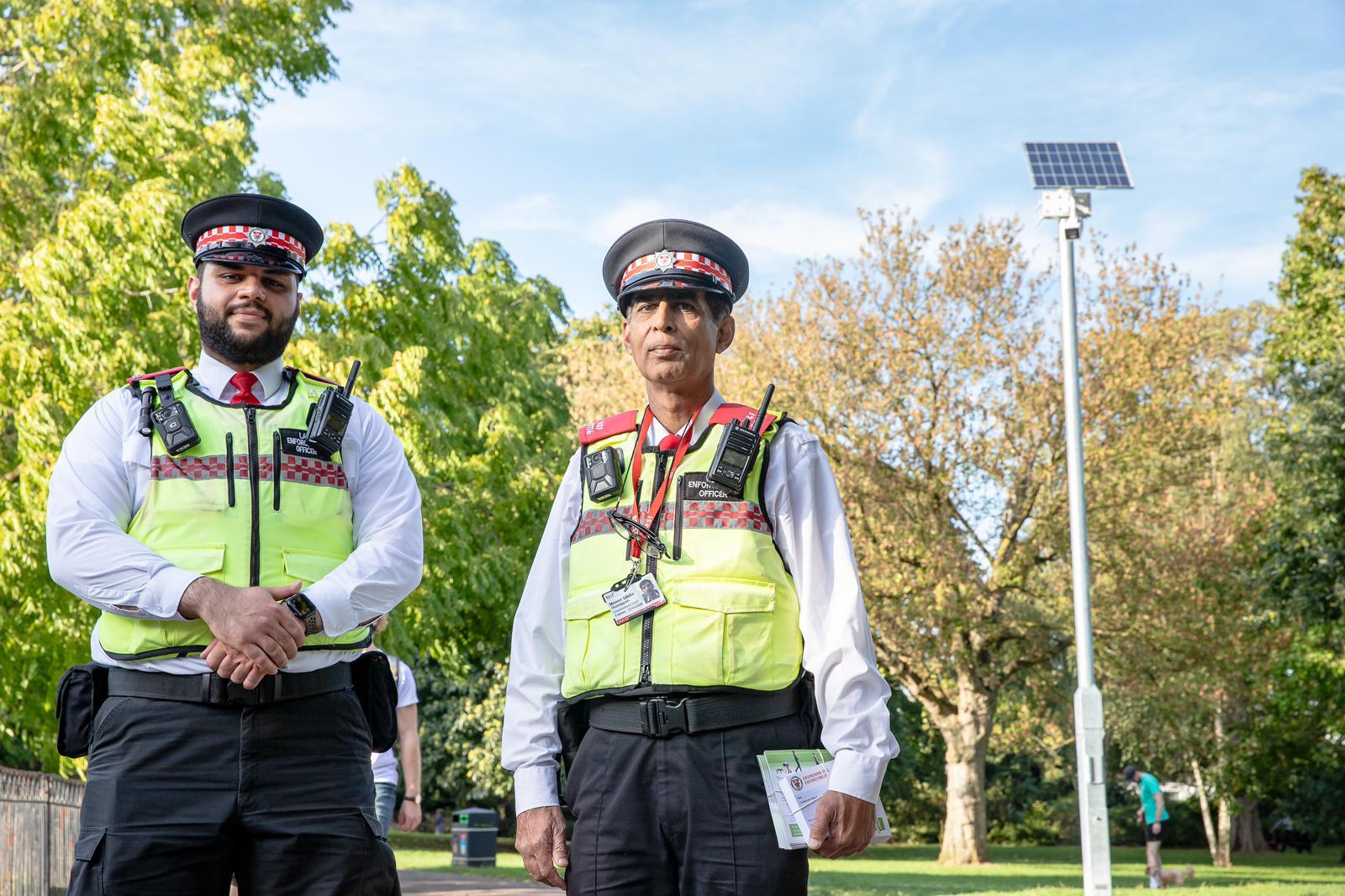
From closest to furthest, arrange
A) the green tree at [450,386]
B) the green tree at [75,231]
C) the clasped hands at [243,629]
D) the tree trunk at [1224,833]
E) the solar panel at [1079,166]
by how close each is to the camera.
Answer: the clasped hands at [243,629] < the green tree at [75,231] < the green tree at [450,386] < the solar panel at [1079,166] < the tree trunk at [1224,833]

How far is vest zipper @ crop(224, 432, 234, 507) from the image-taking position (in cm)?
354

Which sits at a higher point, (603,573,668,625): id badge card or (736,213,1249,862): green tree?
(736,213,1249,862): green tree

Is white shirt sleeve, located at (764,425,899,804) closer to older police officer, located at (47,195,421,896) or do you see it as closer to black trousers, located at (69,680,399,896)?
older police officer, located at (47,195,421,896)

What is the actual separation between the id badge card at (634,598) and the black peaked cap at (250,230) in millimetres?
1294

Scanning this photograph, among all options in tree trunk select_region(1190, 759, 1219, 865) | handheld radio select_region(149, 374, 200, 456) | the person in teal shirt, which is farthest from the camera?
tree trunk select_region(1190, 759, 1219, 865)

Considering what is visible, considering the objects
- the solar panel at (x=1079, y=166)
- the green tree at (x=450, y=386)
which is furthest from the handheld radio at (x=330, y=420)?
the solar panel at (x=1079, y=166)

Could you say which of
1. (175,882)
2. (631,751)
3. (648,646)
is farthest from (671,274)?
(175,882)

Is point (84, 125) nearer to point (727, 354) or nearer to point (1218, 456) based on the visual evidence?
point (727, 354)

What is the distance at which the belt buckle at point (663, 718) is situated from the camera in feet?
11.1

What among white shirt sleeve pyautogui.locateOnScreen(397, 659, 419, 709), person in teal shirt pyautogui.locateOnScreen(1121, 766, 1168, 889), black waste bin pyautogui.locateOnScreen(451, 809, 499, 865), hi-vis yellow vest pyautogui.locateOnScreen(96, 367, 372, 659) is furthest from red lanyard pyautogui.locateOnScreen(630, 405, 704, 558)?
black waste bin pyautogui.locateOnScreen(451, 809, 499, 865)

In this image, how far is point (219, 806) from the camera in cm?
332

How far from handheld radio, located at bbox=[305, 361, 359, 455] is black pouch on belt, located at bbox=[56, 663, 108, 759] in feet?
2.53

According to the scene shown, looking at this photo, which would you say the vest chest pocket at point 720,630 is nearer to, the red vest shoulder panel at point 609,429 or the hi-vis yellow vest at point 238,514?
the red vest shoulder panel at point 609,429

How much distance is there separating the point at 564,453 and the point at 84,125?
1120 centimetres
